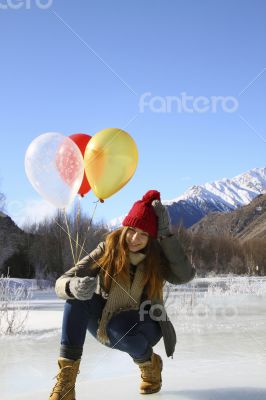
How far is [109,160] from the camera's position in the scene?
13.6 ft

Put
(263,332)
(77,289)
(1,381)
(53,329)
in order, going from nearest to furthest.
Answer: (77,289)
(1,381)
(263,332)
(53,329)

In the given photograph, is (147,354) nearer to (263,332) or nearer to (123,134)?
(123,134)

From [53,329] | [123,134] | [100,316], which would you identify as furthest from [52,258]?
[100,316]

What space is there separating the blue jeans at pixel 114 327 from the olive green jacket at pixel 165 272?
2.0 inches

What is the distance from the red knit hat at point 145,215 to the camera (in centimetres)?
236

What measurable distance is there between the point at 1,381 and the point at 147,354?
102 cm

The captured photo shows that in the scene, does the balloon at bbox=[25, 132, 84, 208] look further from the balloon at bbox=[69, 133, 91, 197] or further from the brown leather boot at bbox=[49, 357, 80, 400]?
the brown leather boot at bbox=[49, 357, 80, 400]

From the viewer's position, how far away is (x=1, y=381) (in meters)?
2.95

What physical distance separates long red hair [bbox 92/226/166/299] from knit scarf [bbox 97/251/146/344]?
26mm

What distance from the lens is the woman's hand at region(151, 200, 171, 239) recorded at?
237cm

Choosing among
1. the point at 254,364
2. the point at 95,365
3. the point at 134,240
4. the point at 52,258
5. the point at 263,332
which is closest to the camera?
the point at 134,240

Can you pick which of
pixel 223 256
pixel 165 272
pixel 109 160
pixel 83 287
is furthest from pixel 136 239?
pixel 223 256

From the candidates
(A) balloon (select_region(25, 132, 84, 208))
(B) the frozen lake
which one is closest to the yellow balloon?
(A) balloon (select_region(25, 132, 84, 208))

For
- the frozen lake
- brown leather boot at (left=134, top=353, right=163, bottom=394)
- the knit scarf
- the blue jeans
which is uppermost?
the knit scarf
